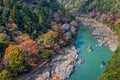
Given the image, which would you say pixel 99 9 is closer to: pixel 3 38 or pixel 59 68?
pixel 59 68

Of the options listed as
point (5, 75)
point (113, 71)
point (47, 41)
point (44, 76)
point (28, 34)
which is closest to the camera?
point (113, 71)

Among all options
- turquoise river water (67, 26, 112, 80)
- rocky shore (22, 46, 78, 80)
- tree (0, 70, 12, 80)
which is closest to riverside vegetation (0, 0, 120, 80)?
tree (0, 70, 12, 80)

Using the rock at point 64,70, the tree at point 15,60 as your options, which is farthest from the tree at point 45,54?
the tree at point 15,60

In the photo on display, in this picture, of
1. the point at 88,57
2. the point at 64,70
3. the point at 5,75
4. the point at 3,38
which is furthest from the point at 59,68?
the point at 5,75

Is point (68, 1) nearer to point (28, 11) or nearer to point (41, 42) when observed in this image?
point (28, 11)

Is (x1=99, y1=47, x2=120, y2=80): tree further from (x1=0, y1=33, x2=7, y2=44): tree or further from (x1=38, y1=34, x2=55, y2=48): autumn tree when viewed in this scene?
(x1=0, y1=33, x2=7, y2=44): tree
